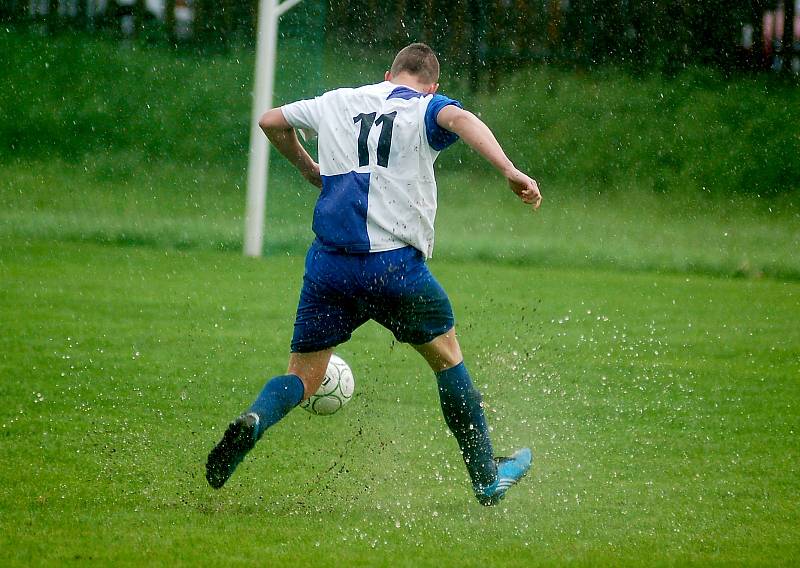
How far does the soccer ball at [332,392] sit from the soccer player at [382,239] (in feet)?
1.98

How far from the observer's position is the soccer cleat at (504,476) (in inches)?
180

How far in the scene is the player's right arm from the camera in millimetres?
4086

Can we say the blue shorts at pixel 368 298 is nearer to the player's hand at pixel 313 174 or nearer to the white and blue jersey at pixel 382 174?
the white and blue jersey at pixel 382 174

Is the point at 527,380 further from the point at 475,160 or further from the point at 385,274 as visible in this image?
Result: the point at 475,160

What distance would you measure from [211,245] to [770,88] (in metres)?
8.74

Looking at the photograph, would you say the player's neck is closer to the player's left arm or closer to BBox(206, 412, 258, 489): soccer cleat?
the player's left arm

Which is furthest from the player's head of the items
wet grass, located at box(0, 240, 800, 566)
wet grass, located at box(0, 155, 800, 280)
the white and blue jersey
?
wet grass, located at box(0, 155, 800, 280)

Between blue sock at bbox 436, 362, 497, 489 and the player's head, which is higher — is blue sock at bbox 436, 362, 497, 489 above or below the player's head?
below

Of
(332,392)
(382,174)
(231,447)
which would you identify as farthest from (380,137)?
(332,392)

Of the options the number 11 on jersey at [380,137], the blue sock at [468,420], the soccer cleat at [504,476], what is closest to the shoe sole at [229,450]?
the blue sock at [468,420]

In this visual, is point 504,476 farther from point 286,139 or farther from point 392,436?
point 286,139

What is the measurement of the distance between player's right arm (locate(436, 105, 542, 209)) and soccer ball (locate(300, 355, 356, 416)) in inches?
57.2

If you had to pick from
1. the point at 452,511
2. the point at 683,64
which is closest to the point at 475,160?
the point at 683,64

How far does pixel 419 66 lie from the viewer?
4.51 meters
